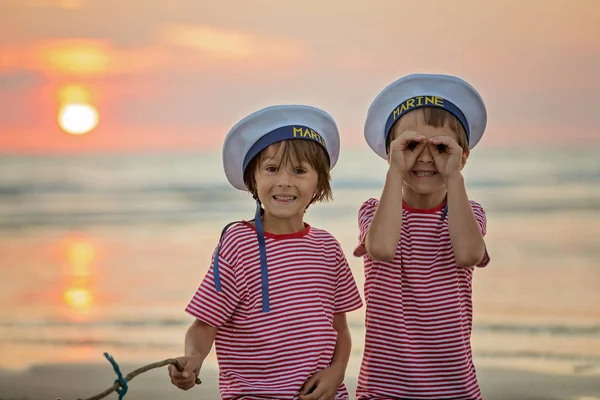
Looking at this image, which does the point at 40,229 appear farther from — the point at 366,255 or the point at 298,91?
the point at 366,255

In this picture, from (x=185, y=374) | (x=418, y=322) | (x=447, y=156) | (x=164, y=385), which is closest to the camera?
(x=185, y=374)

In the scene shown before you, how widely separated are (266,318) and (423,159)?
2.35ft

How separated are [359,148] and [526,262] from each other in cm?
766

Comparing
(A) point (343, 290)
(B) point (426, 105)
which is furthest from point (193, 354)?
(B) point (426, 105)

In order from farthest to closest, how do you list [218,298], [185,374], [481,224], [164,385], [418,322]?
[164,385] < [481,224] < [418,322] < [218,298] < [185,374]

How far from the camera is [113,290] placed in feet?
23.6

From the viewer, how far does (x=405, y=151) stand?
342 cm

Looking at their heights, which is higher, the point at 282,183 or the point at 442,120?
the point at 442,120

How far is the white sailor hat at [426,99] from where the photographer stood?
3492mm

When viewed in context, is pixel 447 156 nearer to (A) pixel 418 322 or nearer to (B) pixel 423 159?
(B) pixel 423 159

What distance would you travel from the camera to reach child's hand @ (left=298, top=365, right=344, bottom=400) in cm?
332

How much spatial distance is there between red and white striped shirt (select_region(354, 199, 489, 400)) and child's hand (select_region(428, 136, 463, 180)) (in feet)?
0.78

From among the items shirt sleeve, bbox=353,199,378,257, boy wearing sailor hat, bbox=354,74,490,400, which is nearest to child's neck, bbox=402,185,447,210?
boy wearing sailor hat, bbox=354,74,490,400

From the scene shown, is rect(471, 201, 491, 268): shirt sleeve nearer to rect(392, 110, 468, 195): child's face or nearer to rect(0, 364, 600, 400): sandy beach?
rect(392, 110, 468, 195): child's face
